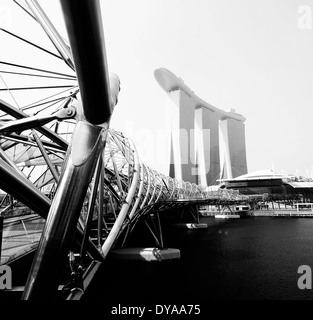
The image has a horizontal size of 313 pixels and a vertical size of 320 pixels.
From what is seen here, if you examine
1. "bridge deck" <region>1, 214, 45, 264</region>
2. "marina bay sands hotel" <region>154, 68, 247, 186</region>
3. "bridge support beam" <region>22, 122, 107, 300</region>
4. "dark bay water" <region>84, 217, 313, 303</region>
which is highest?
"marina bay sands hotel" <region>154, 68, 247, 186</region>

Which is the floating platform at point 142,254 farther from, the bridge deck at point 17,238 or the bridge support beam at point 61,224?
the bridge support beam at point 61,224

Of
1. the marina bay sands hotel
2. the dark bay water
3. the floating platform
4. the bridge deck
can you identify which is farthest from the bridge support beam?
the marina bay sands hotel

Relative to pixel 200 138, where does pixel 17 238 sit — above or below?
below

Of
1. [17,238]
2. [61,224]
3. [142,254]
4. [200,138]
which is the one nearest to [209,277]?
[142,254]

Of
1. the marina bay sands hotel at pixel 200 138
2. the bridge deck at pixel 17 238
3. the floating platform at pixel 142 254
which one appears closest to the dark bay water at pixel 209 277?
the floating platform at pixel 142 254

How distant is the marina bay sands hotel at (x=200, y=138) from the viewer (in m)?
123

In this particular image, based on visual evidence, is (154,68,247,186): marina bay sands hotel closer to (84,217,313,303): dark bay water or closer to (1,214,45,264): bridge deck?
(84,217,313,303): dark bay water

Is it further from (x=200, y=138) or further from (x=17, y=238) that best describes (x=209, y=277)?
(x=200, y=138)

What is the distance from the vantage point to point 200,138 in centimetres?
14412

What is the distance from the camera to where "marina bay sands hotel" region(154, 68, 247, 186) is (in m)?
123

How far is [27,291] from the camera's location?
3.04m

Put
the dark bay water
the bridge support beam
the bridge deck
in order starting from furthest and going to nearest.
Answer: the dark bay water, the bridge deck, the bridge support beam
